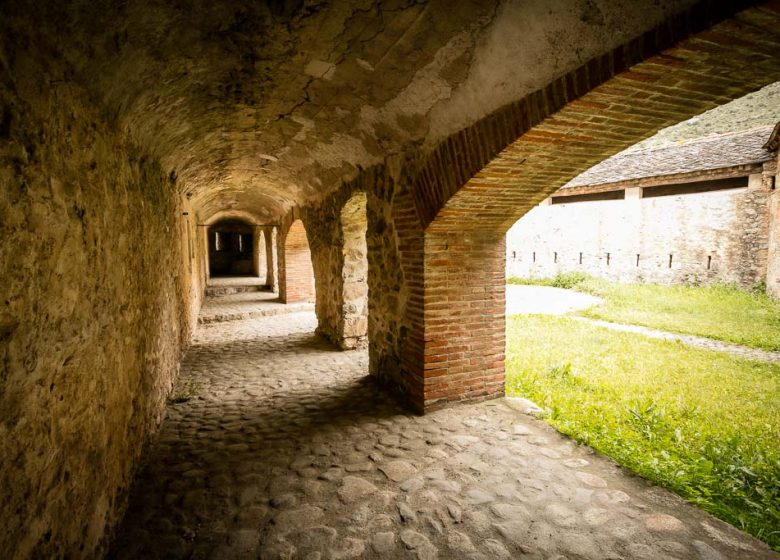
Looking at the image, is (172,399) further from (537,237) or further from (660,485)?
(537,237)

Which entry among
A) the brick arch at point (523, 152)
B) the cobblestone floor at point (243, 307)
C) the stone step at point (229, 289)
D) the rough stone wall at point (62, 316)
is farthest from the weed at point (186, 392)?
the stone step at point (229, 289)

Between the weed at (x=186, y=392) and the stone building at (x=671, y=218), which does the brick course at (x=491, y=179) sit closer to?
the weed at (x=186, y=392)

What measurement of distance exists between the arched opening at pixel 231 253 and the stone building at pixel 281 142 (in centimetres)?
1576

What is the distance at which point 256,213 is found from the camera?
13.0 meters

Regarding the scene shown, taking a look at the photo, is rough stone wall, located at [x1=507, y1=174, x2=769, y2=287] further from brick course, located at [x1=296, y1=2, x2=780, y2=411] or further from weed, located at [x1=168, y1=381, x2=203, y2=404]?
weed, located at [x1=168, y1=381, x2=203, y2=404]

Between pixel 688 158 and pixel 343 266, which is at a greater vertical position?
pixel 688 158

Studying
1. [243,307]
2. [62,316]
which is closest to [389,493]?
[62,316]

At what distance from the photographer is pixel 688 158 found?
1497 cm

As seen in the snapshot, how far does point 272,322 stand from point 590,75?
27.4 feet

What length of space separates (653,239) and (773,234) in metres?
3.36

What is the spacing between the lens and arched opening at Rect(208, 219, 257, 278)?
2008 centimetres

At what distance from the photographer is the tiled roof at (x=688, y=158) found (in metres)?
13.4

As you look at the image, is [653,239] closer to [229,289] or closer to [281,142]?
[281,142]

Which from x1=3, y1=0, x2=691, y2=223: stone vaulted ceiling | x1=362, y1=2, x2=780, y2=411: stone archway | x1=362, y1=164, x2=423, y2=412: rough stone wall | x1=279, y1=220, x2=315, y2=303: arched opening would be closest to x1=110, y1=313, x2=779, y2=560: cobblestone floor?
x1=362, y1=164, x2=423, y2=412: rough stone wall
